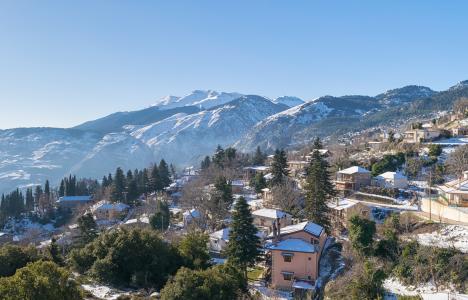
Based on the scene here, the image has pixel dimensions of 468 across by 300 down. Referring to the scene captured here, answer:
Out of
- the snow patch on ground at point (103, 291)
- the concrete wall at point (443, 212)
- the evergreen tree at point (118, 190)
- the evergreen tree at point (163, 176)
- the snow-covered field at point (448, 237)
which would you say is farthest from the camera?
the evergreen tree at point (163, 176)

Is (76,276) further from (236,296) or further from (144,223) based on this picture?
(144,223)

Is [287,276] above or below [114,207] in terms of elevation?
below

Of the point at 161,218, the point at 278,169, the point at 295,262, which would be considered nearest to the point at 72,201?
the point at 161,218

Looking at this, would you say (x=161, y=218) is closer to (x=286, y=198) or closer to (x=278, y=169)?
(x=286, y=198)

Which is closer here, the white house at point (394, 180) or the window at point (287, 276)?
the window at point (287, 276)

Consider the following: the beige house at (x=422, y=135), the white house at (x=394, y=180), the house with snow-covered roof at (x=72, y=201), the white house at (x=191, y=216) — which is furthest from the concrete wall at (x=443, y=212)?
the house with snow-covered roof at (x=72, y=201)

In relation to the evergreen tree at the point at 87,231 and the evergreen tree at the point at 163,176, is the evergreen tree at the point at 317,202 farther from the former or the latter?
the evergreen tree at the point at 163,176
